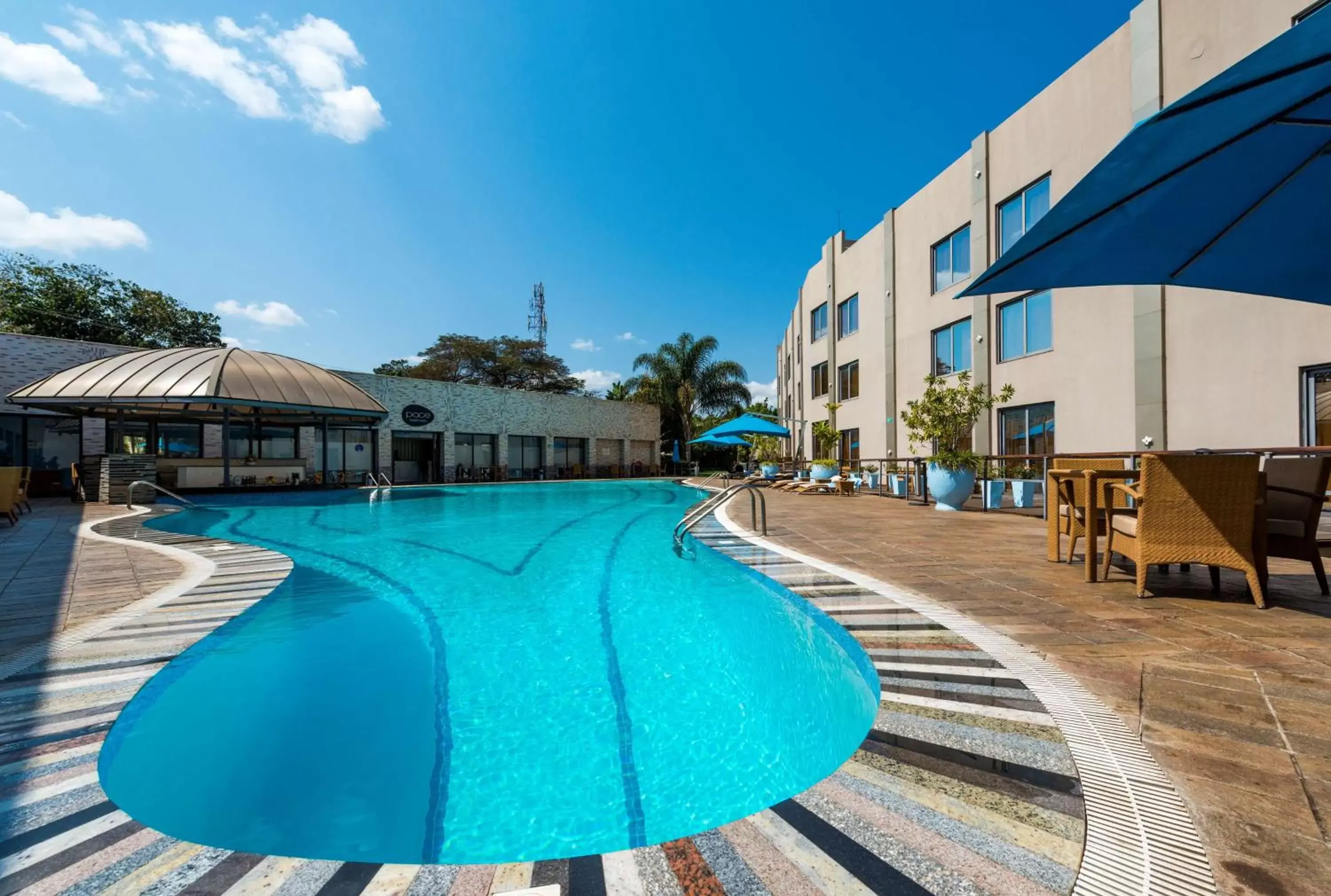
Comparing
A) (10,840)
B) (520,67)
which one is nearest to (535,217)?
(520,67)

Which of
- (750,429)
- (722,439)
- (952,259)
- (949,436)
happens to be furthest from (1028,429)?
(722,439)

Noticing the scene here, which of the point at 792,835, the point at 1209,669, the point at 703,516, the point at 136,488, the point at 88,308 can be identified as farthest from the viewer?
the point at 88,308

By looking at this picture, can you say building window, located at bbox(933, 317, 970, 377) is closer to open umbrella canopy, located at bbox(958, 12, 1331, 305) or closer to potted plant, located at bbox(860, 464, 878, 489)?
potted plant, located at bbox(860, 464, 878, 489)

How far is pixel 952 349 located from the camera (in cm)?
1402

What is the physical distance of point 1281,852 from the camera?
1.27 m

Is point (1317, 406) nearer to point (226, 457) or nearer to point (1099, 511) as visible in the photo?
point (1099, 511)

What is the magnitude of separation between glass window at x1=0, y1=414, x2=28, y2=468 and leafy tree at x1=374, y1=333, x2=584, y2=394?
839 inches

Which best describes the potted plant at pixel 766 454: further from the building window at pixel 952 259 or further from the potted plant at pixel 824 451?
the building window at pixel 952 259

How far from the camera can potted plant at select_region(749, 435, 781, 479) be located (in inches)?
757

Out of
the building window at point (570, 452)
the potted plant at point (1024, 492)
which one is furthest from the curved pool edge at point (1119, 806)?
the building window at point (570, 452)

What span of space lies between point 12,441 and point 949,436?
2472cm

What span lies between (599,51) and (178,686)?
1501cm

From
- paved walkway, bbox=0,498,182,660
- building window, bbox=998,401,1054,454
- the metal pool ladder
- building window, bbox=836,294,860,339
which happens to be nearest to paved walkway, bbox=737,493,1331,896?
the metal pool ladder

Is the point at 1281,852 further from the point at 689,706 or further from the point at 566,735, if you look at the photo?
the point at 566,735
